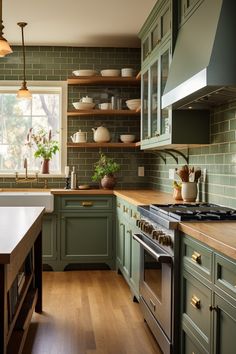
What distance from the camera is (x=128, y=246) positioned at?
458cm

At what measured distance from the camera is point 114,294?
178 inches

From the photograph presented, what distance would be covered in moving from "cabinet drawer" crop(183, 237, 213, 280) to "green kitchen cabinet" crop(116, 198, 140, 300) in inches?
54.5

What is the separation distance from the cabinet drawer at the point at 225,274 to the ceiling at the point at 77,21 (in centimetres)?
305

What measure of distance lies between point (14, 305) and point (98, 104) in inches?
141

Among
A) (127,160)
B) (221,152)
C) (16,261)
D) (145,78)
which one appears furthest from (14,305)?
(127,160)

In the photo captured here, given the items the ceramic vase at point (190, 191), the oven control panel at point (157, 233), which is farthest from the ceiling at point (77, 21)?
the oven control panel at point (157, 233)

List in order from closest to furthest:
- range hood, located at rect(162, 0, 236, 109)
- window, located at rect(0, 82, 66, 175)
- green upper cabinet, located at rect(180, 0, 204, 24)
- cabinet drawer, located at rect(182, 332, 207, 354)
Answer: cabinet drawer, located at rect(182, 332, 207, 354) → range hood, located at rect(162, 0, 236, 109) → green upper cabinet, located at rect(180, 0, 204, 24) → window, located at rect(0, 82, 66, 175)

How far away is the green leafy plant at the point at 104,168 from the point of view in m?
5.70

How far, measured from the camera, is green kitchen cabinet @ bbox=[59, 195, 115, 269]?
214 inches

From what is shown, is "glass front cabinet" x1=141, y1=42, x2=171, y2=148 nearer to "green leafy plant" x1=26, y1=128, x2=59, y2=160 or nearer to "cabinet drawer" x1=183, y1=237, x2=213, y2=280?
"green leafy plant" x1=26, y1=128, x2=59, y2=160

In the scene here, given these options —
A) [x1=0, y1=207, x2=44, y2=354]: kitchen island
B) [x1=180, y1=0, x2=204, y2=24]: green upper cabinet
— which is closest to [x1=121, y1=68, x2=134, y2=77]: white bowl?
[x1=180, y1=0, x2=204, y2=24]: green upper cabinet

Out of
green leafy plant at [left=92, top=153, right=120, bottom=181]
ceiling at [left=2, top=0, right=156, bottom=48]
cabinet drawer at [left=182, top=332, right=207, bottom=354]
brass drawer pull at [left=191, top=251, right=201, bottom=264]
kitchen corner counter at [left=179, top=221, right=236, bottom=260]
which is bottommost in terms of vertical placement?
cabinet drawer at [left=182, top=332, right=207, bottom=354]

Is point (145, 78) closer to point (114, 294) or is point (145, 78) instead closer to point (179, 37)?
point (179, 37)

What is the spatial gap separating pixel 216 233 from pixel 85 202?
131 inches
